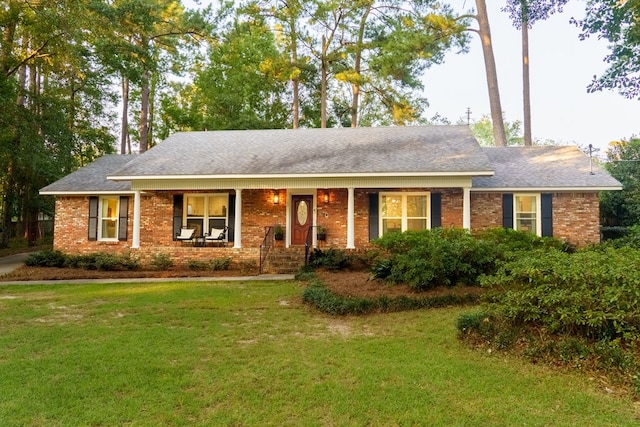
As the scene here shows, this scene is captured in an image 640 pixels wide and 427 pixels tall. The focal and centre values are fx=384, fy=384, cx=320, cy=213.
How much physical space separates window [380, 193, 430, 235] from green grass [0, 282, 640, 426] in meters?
6.36

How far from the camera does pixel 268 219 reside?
44.1ft

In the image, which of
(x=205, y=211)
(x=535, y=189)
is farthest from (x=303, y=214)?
(x=535, y=189)

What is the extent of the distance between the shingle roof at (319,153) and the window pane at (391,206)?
1.32 m

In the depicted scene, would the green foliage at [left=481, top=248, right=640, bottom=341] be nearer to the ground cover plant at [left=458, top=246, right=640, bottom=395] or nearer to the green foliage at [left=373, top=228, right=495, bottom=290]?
the ground cover plant at [left=458, top=246, right=640, bottom=395]

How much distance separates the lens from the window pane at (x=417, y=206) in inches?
504

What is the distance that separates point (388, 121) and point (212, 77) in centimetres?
1319

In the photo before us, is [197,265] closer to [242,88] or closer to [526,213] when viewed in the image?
[526,213]

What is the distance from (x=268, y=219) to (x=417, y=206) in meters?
5.12

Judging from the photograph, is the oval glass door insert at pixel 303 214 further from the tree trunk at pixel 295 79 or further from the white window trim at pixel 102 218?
the tree trunk at pixel 295 79

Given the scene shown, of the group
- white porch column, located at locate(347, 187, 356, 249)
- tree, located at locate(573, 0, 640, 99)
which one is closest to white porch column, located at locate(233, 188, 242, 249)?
white porch column, located at locate(347, 187, 356, 249)

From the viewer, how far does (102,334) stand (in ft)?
18.0

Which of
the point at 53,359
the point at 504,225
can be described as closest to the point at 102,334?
the point at 53,359

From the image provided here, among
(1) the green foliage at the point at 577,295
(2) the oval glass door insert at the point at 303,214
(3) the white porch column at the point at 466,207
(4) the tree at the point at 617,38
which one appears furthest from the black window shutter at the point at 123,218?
(4) the tree at the point at 617,38

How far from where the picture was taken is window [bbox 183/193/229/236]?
13742 millimetres
